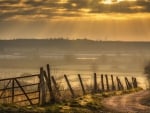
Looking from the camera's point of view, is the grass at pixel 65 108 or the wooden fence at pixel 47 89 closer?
the grass at pixel 65 108

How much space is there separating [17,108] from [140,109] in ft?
32.0

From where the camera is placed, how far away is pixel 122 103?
124ft

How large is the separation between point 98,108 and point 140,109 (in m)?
3.02

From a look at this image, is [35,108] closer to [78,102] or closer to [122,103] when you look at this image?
[78,102]

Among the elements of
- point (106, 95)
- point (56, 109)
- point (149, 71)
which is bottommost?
point (149, 71)

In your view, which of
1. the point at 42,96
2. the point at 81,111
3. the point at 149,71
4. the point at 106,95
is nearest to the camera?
the point at 81,111

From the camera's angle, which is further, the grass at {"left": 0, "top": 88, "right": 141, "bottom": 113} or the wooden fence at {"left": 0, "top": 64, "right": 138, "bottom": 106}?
the wooden fence at {"left": 0, "top": 64, "right": 138, "bottom": 106}

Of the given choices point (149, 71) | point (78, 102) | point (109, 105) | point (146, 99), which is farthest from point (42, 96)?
point (149, 71)

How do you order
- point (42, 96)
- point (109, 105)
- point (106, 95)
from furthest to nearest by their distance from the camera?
point (106, 95)
point (109, 105)
point (42, 96)

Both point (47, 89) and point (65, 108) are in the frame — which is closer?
point (65, 108)

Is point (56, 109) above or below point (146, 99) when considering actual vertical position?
above

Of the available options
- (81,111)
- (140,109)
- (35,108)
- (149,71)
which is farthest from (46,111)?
(149,71)

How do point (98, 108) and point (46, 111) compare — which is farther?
point (98, 108)

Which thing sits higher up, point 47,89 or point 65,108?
point 65,108
